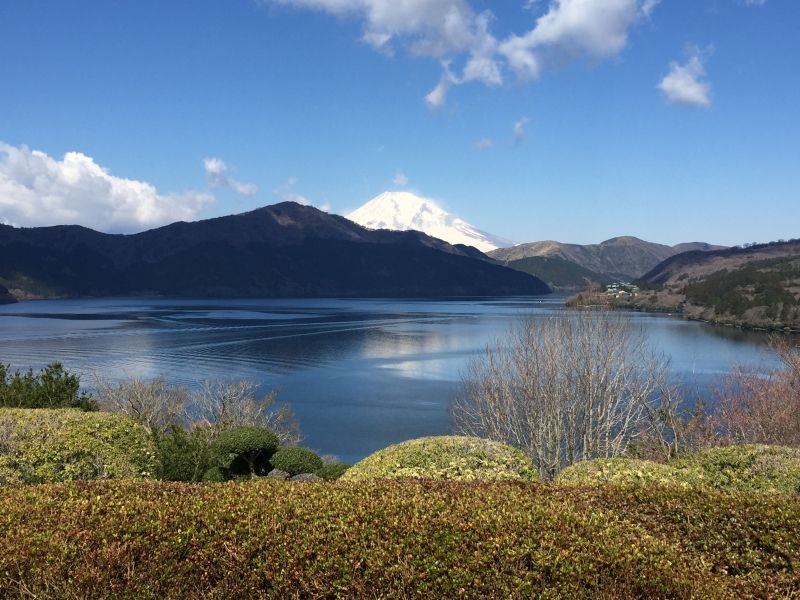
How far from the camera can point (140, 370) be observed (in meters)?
66.9

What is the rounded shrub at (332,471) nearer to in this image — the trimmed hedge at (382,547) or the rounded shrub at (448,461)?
the rounded shrub at (448,461)

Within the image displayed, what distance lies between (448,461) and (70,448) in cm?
702

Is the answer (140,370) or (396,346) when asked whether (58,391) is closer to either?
(140,370)

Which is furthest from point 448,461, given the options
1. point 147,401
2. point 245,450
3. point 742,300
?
point 742,300

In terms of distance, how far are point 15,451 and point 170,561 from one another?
22.9 feet

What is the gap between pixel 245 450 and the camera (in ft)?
72.1

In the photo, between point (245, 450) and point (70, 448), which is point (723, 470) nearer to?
point (70, 448)

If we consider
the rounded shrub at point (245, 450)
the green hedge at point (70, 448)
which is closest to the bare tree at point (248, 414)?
the rounded shrub at point (245, 450)

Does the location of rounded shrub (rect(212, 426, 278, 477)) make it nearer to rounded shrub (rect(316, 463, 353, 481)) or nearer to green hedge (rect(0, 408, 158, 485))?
rounded shrub (rect(316, 463, 353, 481))

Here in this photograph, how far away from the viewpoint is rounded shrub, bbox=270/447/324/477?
72.2 feet

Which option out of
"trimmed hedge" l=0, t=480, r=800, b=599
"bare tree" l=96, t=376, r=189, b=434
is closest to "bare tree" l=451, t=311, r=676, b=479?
"trimmed hedge" l=0, t=480, r=800, b=599

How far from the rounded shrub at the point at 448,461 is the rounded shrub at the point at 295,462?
11.6 m

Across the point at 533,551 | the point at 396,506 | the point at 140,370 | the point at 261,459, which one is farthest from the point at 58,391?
the point at 140,370

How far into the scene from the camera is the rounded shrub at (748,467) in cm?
959
